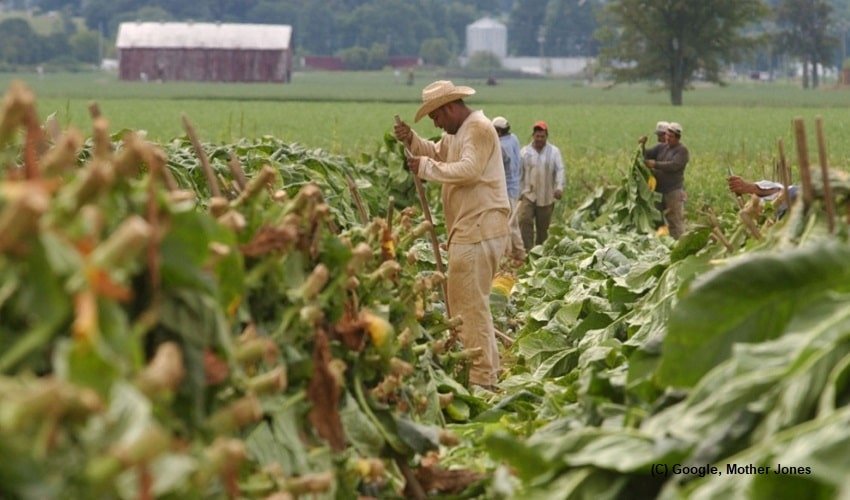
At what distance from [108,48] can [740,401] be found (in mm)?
126232

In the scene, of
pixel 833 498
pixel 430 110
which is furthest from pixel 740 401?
pixel 430 110

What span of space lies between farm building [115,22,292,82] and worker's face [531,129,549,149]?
65308 mm

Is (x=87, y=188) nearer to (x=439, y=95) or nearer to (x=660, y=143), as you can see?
(x=439, y=95)

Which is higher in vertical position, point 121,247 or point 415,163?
point 121,247

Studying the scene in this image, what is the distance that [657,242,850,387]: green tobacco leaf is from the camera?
4.25 metres

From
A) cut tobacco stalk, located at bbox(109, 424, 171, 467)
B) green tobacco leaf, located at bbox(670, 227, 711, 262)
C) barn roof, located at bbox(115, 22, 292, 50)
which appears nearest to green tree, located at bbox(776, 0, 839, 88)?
barn roof, located at bbox(115, 22, 292, 50)

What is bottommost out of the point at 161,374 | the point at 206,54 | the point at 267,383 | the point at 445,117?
the point at 206,54

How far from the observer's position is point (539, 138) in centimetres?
1731

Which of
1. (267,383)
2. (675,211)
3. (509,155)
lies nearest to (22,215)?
(267,383)

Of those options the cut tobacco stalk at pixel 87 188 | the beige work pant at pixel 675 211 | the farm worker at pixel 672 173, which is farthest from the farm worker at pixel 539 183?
the cut tobacco stalk at pixel 87 188

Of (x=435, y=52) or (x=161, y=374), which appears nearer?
(x=161, y=374)

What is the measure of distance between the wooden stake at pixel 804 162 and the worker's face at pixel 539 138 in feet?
40.1

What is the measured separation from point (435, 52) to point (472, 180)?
118m

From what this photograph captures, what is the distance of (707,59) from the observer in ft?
225
